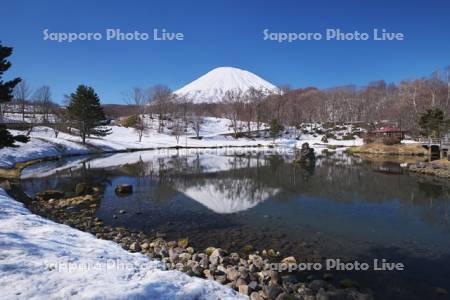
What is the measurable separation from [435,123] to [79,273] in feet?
141

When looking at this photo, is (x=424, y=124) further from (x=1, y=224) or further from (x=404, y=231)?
(x=1, y=224)

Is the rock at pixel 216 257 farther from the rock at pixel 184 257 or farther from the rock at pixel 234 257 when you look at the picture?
the rock at pixel 184 257

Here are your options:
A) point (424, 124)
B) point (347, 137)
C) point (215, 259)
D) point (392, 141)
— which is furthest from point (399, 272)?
point (347, 137)

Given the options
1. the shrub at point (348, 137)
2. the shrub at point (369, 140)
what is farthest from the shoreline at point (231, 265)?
the shrub at point (348, 137)

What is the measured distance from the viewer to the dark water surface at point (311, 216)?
319 inches

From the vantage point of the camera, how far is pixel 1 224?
24.5ft

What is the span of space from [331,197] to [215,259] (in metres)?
10.5

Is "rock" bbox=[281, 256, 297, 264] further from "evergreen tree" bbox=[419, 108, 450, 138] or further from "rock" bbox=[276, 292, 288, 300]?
"evergreen tree" bbox=[419, 108, 450, 138]

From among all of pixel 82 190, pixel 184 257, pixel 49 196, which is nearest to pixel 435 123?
pixel 184 257

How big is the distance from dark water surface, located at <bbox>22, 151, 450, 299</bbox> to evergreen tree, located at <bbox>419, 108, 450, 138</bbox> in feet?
60.1

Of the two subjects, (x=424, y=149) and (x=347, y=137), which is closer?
(x=424, y=149)

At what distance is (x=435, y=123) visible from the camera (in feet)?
118

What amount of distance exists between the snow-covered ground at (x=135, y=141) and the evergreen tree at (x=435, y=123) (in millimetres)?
22167

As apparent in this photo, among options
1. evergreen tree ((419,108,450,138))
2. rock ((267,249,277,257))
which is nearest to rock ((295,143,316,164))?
evergreen tree ((419,108,450,138))
